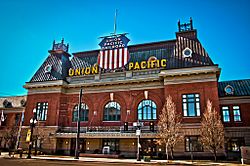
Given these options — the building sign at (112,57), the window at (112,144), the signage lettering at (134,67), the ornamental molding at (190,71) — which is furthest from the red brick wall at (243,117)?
the window at (112,144)

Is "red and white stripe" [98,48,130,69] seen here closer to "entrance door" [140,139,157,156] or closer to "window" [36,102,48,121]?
"window" [36,102,48,121]

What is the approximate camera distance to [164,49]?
37.7 meters

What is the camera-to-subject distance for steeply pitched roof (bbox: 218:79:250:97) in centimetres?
3309

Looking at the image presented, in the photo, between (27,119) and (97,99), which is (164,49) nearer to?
(97,99)

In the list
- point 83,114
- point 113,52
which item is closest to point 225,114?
point 113,52

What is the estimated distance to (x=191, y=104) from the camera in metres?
31.5

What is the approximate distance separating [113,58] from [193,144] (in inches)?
739

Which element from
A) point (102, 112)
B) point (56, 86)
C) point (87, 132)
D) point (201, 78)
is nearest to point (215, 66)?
point (201, 78)

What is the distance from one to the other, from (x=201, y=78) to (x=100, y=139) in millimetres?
17888

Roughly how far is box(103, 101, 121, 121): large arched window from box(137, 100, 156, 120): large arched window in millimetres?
3566

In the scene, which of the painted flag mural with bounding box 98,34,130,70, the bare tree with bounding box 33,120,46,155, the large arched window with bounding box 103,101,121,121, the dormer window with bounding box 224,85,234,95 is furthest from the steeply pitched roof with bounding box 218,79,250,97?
the bare tree with bounding box 33,120,46,155

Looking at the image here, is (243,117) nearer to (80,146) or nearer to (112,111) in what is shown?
(112,111)

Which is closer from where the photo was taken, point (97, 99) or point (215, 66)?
point (215, 66)

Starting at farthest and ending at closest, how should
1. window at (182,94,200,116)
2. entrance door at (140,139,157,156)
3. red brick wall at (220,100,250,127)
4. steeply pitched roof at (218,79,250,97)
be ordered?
steeply pitched roof at (218,79,250,97), entrance door at (140,139,157,156), red brick wall at (220,100,250,127), window at (182,94,200,116)
